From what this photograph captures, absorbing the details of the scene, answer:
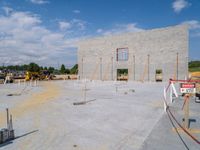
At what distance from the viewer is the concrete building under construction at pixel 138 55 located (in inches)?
1171

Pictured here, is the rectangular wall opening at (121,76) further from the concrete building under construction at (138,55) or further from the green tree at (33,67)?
the green tree at (33,67)

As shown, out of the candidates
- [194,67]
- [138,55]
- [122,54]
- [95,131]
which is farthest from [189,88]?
[194,67]

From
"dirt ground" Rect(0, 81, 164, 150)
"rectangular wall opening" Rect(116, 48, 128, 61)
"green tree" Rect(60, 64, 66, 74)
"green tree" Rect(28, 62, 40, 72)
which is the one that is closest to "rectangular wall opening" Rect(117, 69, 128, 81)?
"rectangular wall opening" Rect(116, 48, 128, 61)

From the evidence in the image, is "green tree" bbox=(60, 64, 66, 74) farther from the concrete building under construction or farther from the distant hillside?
the distant hillside

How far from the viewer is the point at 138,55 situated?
34219 millimetres

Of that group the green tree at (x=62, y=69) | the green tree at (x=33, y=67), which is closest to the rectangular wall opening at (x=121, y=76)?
the green tree at (x=33, y=67)

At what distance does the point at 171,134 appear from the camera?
5805 mm

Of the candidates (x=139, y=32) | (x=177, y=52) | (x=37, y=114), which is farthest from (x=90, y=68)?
(x=37, y=114)

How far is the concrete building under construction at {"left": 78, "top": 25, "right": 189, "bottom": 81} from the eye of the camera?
29734 millimetres

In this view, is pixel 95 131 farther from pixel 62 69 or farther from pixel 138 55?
pixel 62 69

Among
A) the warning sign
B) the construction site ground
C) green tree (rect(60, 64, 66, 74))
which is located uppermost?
green tree (rect(60, 64, 66, 74))

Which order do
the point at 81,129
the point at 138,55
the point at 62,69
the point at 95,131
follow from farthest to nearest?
1. the point at 62,69
2. the point at 138,55
3. the point at 81,129
4. the point at 95,131

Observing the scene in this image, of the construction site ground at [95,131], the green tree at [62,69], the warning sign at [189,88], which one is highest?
the green tree at [62,69]

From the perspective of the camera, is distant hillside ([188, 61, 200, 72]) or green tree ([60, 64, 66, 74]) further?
green tree ([60, 64, 66, 74])
